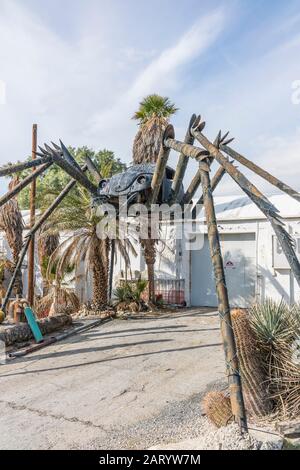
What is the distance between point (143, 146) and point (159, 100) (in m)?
2.50

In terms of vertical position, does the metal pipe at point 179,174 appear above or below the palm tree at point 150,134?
below

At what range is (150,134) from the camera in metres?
13.8

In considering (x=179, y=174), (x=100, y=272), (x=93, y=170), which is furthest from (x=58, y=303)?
(x=179, y=174)

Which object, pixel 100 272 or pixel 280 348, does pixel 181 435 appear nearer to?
pixel 280 348

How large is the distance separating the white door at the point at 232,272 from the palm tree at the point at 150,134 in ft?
6.30

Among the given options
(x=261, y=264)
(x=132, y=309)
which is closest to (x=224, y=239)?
(x=261, y=264)

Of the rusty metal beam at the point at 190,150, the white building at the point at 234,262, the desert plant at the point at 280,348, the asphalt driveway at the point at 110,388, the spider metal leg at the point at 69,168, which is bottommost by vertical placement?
the asphalt driveway at the point at 110,388

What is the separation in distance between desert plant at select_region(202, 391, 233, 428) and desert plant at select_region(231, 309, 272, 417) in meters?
0.38

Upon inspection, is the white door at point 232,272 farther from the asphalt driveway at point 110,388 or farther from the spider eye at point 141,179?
the spider eye at point 141,179

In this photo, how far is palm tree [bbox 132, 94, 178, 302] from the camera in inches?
497

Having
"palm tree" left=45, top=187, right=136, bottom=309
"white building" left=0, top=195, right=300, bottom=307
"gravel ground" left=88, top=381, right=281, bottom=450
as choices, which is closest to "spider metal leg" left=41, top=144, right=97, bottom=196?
"palm tree" left=45, top=187, right=136, bottom=309

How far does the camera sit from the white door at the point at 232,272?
12.7 meters

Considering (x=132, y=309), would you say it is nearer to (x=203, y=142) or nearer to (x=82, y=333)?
(x=82, y=333)

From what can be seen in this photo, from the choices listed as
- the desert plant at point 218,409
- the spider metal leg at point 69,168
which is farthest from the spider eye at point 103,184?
the desert plant at point 218,409
